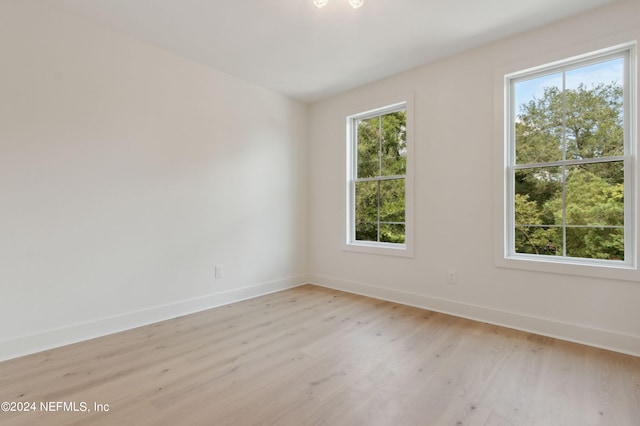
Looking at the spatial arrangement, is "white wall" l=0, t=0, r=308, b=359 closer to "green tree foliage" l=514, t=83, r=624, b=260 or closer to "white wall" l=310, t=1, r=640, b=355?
"white wall" l=310, t=1, r=640, b=355

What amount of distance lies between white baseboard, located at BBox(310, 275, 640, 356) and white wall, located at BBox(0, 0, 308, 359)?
1.53m

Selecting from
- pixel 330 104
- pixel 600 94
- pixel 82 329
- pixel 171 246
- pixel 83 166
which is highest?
pixel 330 104

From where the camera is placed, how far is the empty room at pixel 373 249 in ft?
5.93

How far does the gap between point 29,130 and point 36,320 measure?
4.59 feet

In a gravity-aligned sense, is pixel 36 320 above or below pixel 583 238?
below

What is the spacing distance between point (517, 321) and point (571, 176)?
130cm

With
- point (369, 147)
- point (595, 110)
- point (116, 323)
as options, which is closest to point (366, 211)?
point (369, 147)

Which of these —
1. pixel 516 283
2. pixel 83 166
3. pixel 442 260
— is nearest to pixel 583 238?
pixel 516 283

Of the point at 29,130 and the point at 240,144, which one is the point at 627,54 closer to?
the point at 240,144

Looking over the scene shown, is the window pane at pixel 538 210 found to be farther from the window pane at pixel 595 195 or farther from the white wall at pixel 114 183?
the white wall at pixel 114 183

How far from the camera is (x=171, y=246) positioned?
9.85 ft

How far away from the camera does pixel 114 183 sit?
264 centimetres

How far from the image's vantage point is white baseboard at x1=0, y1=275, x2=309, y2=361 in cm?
220

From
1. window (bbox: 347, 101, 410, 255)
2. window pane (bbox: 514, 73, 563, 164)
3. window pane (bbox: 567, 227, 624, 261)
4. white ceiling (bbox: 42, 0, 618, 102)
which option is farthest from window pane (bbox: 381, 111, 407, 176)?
window pane (bbox: 567, 227, 624, 261)
